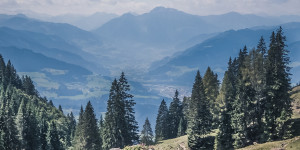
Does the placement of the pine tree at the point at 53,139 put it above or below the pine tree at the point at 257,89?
below

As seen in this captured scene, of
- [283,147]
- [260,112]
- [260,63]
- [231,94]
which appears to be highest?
[260,63]

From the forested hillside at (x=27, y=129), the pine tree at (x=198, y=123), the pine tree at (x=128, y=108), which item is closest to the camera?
the pine tree at (x=198, y=123)

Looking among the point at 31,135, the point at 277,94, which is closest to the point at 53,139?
the point at 31,135

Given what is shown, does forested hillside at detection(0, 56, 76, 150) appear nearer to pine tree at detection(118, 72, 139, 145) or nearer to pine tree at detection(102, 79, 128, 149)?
pine tree at detection(102, 79, 128, 149)

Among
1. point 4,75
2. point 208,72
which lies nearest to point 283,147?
point 208,72

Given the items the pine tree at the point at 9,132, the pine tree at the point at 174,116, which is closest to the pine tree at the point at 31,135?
the pine tree at the point at 9,132

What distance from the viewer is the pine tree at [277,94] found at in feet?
132

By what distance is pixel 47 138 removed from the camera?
8006 cm

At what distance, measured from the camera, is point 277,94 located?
4200 cm

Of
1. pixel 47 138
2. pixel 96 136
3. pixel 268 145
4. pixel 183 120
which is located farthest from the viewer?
pixel 183 120

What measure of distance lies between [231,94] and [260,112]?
5.92 meters

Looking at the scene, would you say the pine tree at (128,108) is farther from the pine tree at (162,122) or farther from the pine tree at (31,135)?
the pine tree at (162,122)

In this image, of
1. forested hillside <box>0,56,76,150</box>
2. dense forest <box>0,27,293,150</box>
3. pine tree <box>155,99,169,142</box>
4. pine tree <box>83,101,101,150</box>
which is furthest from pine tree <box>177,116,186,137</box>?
forested hillside <box>0,56,76,150</box>

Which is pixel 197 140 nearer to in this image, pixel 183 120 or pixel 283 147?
pixel 283 147
